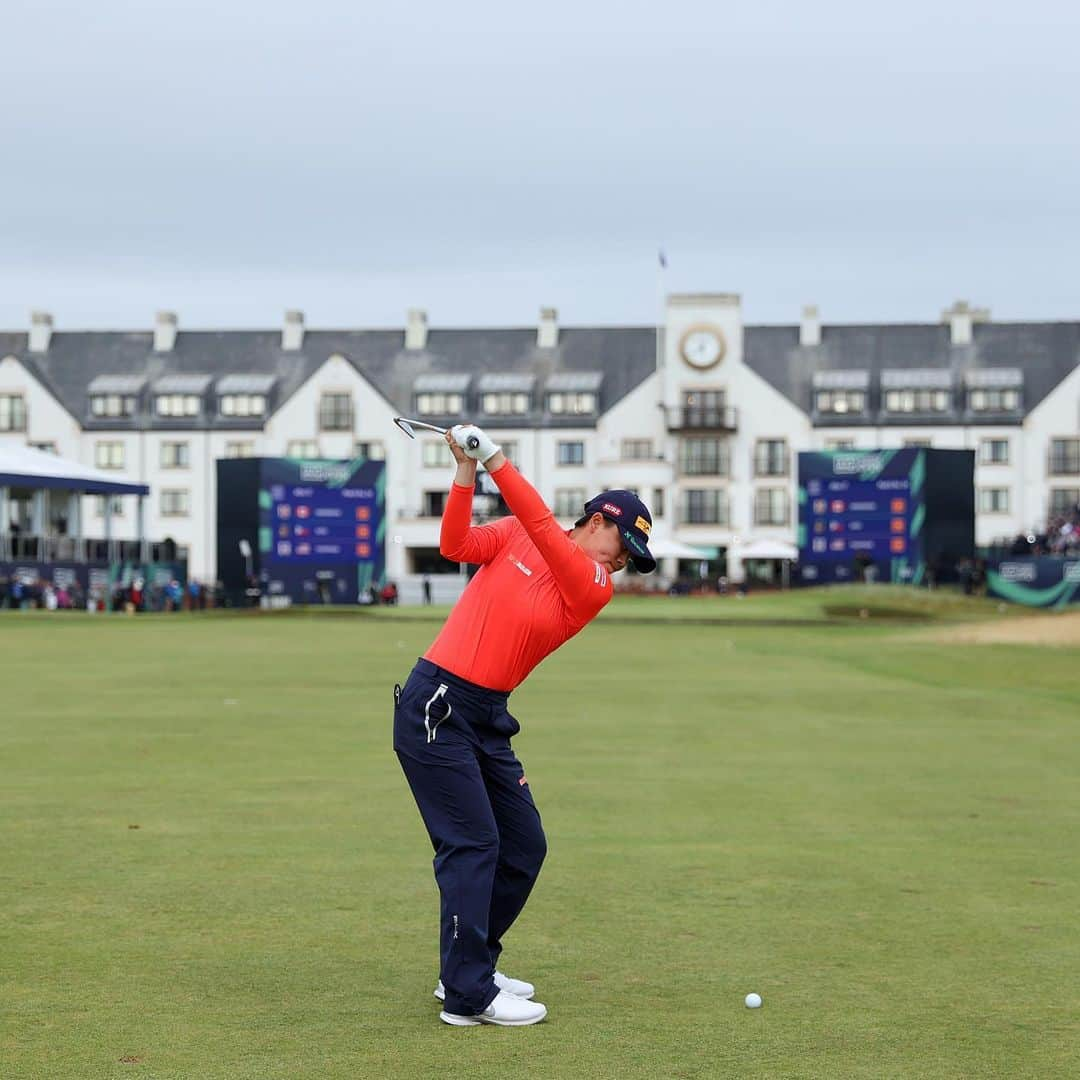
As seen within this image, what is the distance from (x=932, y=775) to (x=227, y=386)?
92.7 metres

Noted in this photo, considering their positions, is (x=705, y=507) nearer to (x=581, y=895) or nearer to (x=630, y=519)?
(x=581, y=895)

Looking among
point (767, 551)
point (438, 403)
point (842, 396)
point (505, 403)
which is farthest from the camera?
point (438, 403)

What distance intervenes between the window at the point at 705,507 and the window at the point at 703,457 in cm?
108

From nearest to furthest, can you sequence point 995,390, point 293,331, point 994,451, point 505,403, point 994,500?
point 994,500, point 994,451, point 995,390, point 505,403, point 293,331

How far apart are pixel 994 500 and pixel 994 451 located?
2.74 m

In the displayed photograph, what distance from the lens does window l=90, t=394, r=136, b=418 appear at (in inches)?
4171

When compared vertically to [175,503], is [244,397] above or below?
above

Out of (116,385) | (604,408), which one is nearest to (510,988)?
(604,408)

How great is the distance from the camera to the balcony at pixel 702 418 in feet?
329

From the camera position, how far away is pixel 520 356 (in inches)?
4198

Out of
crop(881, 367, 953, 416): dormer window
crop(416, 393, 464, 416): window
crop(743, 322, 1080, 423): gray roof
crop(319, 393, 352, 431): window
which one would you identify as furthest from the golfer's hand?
crop(416, 393, 464, 416): window

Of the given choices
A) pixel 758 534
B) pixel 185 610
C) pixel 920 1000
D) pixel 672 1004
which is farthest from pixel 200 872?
pixel 758 534

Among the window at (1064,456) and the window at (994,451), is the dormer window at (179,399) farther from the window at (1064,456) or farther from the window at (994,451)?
the window at (1064,456)

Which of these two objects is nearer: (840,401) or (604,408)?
(840,401)
